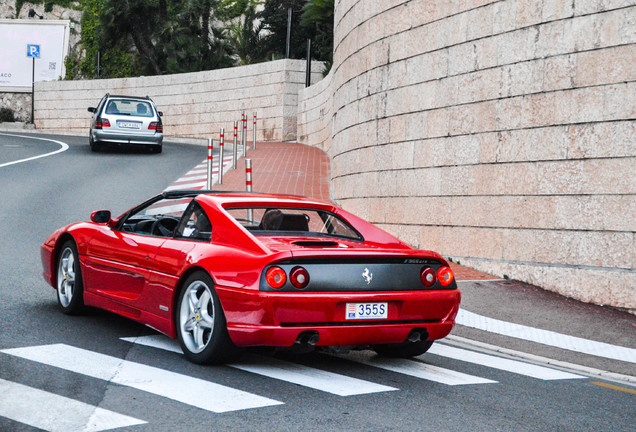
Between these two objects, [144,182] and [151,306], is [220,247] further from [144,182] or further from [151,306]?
[144,182]

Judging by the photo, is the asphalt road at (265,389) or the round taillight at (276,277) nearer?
the asphalt road at (265,389)

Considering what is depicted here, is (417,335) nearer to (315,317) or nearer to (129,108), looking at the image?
(315,317)

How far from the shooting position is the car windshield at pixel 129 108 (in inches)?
987

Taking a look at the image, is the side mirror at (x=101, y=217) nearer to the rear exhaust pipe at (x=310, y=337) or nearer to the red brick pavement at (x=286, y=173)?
the rear exhaust pipe at (x=310, y=337)

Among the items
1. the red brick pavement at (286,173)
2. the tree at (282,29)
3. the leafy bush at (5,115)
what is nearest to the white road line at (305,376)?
→ the red brick pavement at (286,173)

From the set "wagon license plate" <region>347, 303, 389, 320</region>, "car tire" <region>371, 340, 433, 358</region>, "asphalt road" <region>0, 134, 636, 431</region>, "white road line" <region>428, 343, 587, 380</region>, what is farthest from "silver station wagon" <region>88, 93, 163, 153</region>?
"wagon license plate" <region>347, 303, 389, 320</region>

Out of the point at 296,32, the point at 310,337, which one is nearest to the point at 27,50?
the point at 296,32

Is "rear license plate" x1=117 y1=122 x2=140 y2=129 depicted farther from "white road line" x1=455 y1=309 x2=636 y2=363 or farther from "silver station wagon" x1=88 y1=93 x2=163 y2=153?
"white road line" x1=455 y1=309 x2=636 y2=363

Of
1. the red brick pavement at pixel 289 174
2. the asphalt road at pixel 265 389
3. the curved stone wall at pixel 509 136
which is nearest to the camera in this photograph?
the asphalt road at pixel 265 389

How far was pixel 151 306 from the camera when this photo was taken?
265 inches

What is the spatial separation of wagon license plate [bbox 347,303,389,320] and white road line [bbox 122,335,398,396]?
423 mm

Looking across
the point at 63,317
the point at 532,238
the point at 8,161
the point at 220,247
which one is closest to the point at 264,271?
the point at 220,247

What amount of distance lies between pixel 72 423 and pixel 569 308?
20.8 ft

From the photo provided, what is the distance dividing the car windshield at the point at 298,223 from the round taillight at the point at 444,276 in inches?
29.5
